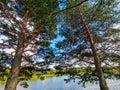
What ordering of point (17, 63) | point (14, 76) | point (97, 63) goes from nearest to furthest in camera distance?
point (14, 76), point (17, 63), point (97, 63)

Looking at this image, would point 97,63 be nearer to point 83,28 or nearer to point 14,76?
point 83,28

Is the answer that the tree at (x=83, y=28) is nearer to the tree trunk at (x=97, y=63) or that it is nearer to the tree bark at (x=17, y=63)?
the tree trunk at (x=97, y=63)

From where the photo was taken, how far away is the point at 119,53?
19.8m

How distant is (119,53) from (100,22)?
3.03m

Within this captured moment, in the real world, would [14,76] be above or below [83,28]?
below

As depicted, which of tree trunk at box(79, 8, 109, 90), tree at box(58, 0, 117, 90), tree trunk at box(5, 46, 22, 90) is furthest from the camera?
tree at box(58, 0, 117, 90)

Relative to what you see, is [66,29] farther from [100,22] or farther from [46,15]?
[46,15]

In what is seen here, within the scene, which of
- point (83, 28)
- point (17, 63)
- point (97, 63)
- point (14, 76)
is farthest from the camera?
point (83, 28)

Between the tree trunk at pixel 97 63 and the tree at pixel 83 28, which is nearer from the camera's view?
the tree trunk at pixel 97 63

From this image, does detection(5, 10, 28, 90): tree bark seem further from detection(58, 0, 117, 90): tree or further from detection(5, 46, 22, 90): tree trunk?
detection(58, 0, 117, 90): tree

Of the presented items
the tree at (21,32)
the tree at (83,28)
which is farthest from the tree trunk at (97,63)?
the tree at (21,32)

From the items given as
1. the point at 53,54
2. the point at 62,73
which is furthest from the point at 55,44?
the point at 62,73

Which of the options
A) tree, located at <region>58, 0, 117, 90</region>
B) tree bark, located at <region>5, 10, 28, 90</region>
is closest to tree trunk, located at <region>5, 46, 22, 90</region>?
tree bark, located at <region>5, 10, 28, 90</region>

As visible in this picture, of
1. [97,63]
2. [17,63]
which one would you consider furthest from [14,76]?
[97,63]
